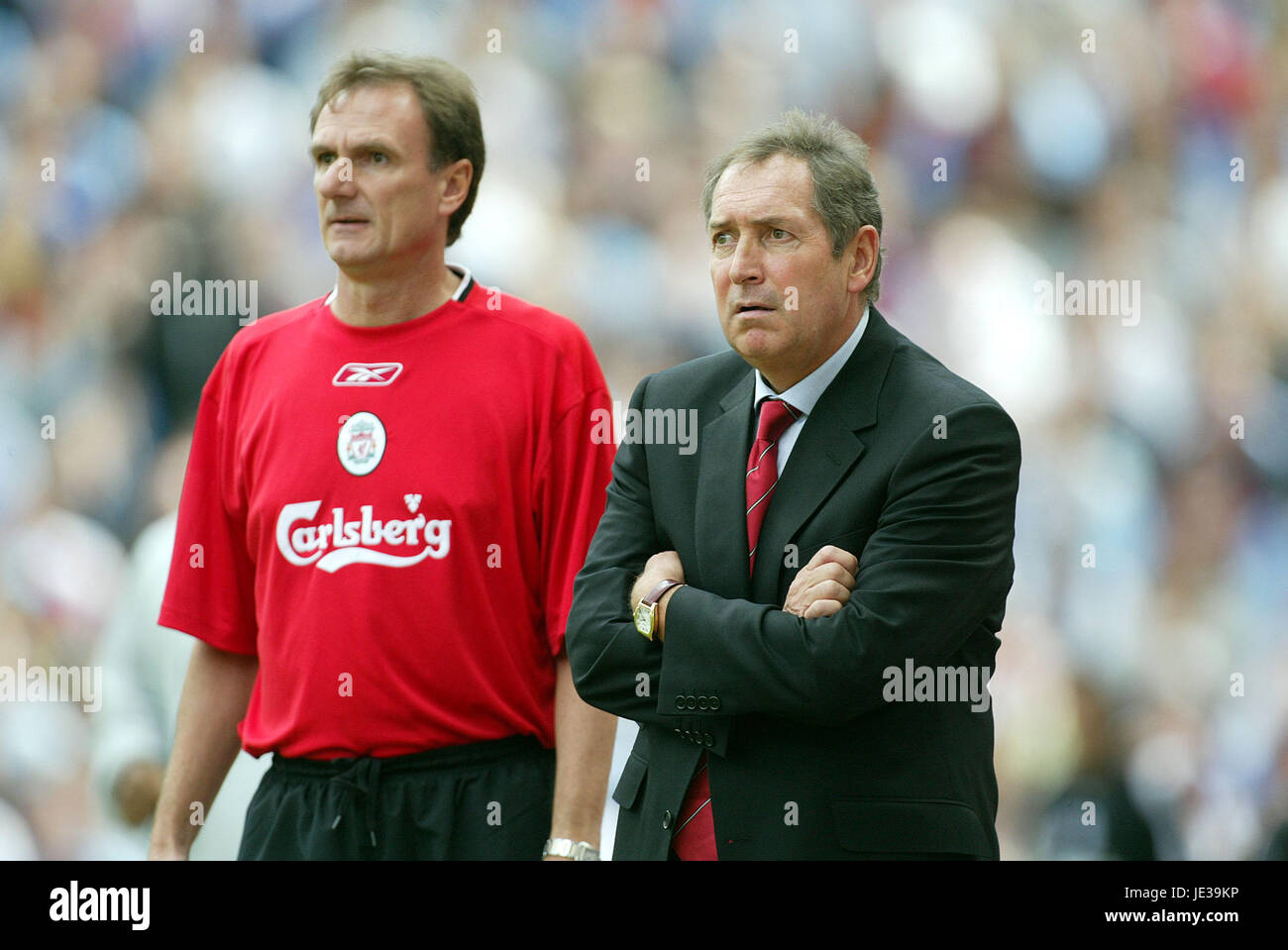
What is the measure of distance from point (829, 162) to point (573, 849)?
4.06 ft

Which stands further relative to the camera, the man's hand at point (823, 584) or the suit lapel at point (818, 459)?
the suit lapel at point (818, 459)

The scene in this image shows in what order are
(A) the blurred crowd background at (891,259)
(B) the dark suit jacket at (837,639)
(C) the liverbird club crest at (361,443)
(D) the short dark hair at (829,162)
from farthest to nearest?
(A) the blurred crowd background at (891,259) → (C) the liverbird club crest at (361,443) → (D) the short dark hair at (829,162) → (B) the dark suit jacket at (837,639)

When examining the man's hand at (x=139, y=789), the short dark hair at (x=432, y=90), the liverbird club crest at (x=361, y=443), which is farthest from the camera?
the man's hand at (x=139, y=789)

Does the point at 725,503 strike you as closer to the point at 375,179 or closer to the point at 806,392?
the point at 806,392

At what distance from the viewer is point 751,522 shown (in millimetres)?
2324

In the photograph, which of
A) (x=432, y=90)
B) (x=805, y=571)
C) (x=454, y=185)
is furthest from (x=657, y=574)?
(x=432, y=90)

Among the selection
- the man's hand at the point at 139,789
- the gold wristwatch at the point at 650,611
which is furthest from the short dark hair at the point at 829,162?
the man's hand at the point at 139,789

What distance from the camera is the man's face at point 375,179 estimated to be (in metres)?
2.71

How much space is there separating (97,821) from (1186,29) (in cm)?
400

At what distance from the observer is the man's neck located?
Result: 279 centimetres

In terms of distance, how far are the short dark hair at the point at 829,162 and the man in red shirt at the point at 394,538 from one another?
59cm

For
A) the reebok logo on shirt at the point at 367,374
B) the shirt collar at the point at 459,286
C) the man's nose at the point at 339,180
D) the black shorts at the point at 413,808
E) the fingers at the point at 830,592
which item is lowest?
the black shorts at the point at 413,808

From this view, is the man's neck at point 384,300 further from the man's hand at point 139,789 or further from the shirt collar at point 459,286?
the man's hand at point 139,789

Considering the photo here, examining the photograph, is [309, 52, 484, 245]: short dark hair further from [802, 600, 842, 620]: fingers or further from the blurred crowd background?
the blurred crowd background
